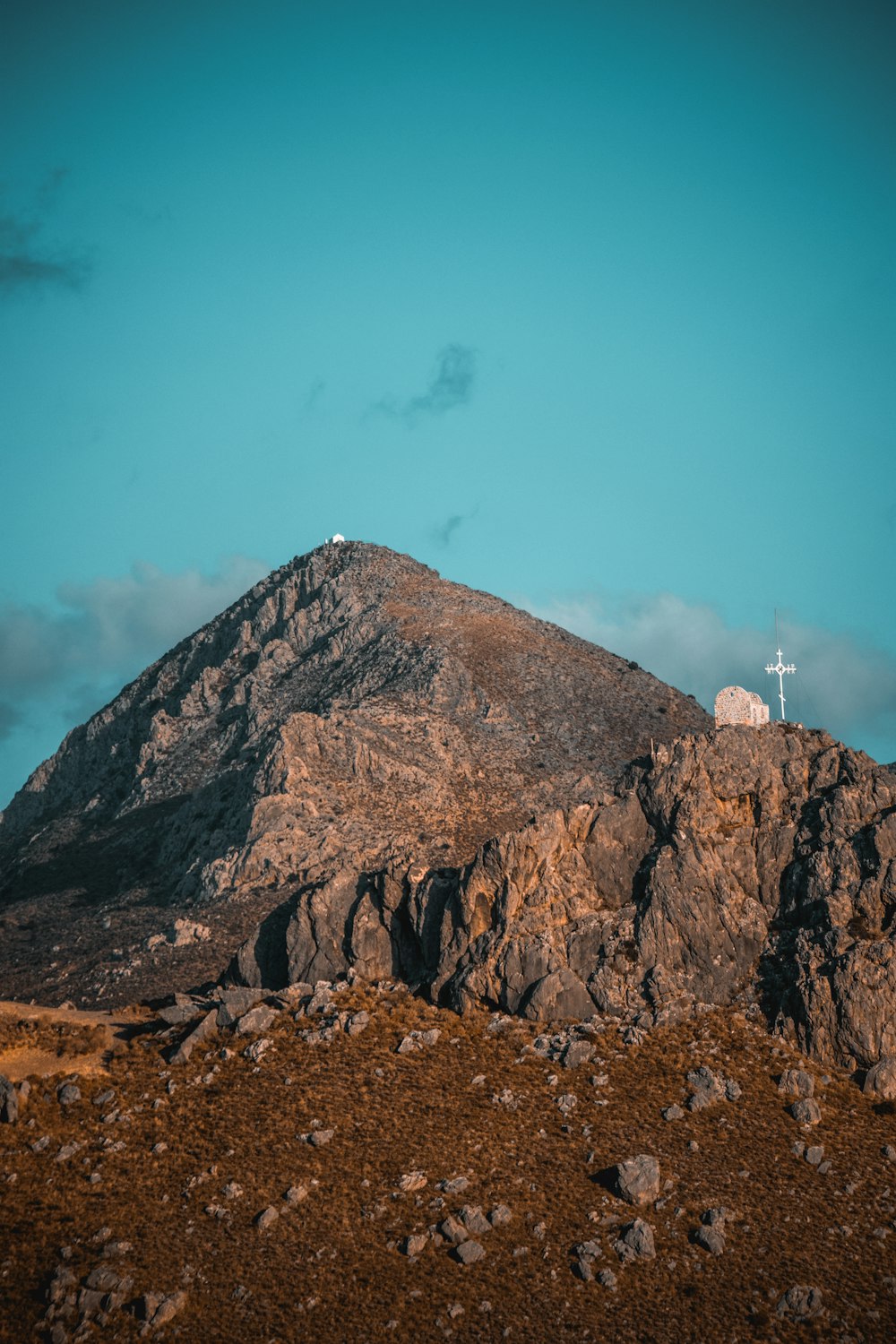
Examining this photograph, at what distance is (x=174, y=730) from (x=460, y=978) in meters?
87.8

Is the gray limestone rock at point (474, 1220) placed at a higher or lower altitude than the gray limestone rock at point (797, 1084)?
lower

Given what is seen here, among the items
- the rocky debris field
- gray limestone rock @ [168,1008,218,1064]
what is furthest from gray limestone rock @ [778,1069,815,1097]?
gray limestone rock @ [168,1008,218,1064]

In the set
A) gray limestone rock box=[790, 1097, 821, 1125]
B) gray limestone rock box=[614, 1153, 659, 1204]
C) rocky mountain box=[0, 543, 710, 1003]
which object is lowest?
gray limestone rock box=[614, 1153, 659, 1204]

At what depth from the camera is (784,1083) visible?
66125 millimetres

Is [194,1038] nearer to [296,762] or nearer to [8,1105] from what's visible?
[8,1105]

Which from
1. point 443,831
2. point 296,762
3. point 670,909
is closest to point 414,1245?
point 670,909

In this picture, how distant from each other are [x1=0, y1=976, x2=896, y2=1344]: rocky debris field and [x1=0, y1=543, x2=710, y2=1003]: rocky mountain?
16.7 m

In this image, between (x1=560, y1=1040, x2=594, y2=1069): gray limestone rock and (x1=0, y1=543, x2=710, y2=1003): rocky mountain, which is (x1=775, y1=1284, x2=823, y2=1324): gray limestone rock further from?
(x1=0, y1=543, x2=710, y2=1003): rocky mountain

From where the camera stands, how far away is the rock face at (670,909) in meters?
71.7

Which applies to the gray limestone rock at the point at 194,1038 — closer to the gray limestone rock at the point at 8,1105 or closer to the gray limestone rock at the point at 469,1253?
the gray limestone rock at the point at 8,1105

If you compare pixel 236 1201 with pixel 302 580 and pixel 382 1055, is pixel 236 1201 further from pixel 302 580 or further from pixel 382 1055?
pixel 302 580

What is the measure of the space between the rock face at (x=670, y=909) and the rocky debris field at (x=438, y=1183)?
235 centimetres

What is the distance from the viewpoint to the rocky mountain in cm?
10625

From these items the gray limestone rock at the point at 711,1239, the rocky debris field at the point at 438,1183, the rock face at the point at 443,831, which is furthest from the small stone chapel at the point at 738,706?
the gray limestone rock at the point at 711,1239
